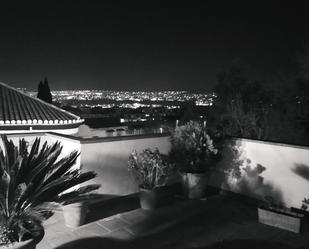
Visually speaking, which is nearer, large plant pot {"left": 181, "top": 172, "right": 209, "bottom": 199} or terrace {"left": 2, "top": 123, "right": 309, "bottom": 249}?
terrace {"left": 2, "top": 123, "right": 309, "bottom": 249}

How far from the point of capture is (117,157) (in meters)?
6.08

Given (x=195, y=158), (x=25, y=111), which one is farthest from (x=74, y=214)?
(x=25, y=111)

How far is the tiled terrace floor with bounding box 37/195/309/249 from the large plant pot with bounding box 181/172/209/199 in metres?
0.47

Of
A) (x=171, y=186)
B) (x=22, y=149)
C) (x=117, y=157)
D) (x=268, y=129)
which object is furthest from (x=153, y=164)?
(x=268, y=129)

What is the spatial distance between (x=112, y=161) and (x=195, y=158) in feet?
5.47

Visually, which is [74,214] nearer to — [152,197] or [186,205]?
[152,197]

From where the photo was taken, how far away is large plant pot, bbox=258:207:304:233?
4.87 meters

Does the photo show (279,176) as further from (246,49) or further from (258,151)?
(246,49)

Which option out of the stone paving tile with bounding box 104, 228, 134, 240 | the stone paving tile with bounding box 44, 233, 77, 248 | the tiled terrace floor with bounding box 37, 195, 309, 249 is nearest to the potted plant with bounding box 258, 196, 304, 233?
the tiled terrace floor with bounding box 37, 195, 309, 249

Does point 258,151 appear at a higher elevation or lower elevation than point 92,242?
higher

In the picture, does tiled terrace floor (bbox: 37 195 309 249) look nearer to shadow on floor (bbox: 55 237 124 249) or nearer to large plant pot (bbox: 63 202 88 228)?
shadow on floor (bbox: 55 237 124 249)

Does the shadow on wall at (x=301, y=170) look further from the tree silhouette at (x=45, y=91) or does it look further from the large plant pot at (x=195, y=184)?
the tree silhouette at (x=45, y=91)

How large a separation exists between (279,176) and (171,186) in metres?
2.32

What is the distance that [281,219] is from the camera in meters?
5.00
